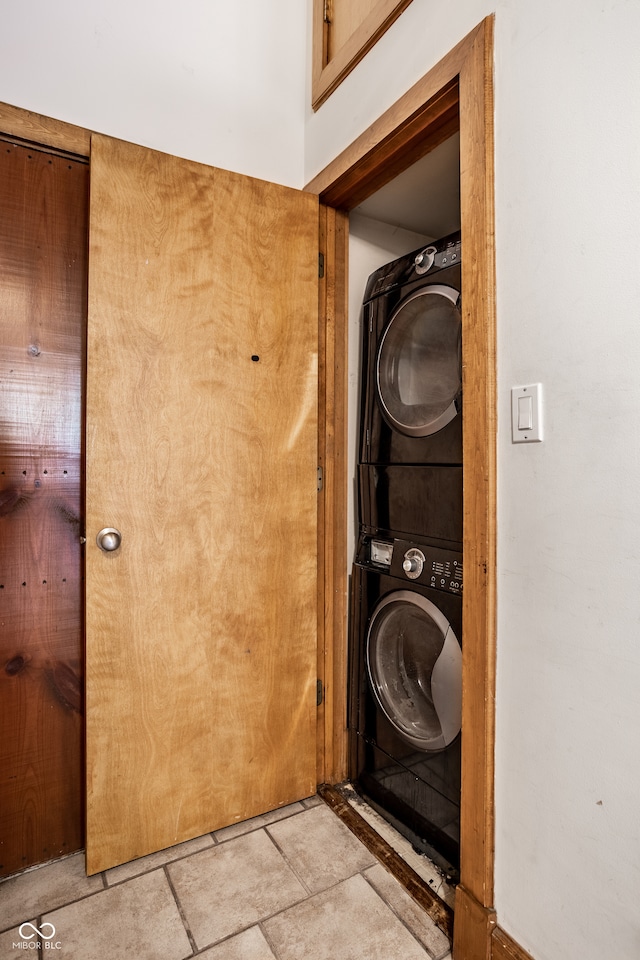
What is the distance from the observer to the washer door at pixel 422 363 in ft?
4.90

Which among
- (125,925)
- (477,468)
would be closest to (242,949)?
(125,925)

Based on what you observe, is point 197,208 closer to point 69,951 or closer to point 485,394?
point 485,394

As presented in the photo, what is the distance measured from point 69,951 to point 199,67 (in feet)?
8.20

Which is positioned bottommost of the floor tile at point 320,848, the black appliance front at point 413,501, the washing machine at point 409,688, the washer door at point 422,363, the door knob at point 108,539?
the floor tile at point 320,848

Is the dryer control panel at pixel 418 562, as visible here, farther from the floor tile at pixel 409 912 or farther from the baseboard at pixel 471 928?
the floor tile at pixel 409 912

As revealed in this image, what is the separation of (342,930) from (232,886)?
0.33 meters

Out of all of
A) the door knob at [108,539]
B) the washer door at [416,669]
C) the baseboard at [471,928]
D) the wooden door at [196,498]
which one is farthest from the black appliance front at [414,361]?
the baseboard at [471,928]

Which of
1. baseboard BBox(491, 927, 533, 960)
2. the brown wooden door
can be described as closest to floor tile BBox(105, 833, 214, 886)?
the brown wooden door

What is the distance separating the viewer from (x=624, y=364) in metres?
0.90

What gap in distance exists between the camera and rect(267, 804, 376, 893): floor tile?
1430 millimetres

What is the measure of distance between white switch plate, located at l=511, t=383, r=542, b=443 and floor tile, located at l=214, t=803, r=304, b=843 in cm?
144

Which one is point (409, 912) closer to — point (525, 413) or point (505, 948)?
point (505, 948)

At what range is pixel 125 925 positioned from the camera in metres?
1.27

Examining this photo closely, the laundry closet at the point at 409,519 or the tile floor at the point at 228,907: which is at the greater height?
the laundry closet at the point at 409,519
